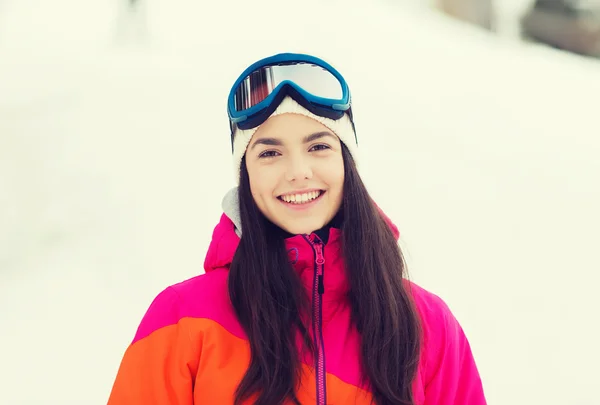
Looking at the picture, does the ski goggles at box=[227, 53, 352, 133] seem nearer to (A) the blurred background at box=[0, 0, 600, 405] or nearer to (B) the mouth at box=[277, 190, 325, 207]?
(B) the mouth at box=[277, 190, 325, 207]

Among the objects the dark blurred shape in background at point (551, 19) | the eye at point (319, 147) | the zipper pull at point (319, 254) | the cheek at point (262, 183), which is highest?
the dark blurred shape in background at point (551, 19)

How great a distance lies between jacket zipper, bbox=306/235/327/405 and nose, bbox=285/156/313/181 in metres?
0.19

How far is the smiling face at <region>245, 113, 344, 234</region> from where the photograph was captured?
159cm

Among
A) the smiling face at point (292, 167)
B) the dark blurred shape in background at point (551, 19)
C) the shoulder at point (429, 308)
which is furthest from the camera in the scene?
the dark blurred shape in background at point (551, 19)

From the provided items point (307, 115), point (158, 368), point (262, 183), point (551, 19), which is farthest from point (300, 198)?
point (551, 19)

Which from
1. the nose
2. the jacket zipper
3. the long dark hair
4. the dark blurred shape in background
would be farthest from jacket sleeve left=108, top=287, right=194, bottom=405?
the dark blurred shape in background

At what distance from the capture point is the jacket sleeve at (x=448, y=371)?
65.2 inches

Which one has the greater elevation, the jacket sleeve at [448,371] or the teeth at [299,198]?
the teeth at [299,198]

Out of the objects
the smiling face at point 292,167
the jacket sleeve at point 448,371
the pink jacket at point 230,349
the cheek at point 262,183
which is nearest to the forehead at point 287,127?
the smiling face at point 292,167

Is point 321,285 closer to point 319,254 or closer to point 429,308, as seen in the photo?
point 319,254

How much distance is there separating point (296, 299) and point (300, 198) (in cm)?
28

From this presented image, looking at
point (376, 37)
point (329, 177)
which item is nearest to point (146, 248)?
point (329, 177)

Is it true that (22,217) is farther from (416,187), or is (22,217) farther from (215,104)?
(416,187)

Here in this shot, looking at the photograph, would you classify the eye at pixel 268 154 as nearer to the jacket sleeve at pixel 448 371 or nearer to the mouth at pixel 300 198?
the mouth at pixel 300 198
